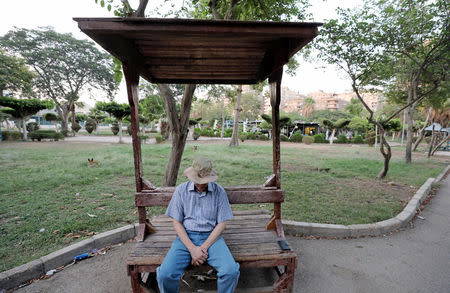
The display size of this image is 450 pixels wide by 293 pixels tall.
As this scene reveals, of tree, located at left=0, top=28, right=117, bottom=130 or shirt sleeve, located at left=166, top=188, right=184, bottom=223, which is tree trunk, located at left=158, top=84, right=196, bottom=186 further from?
tree, located at left=0, top=28, right=117, bottom=130

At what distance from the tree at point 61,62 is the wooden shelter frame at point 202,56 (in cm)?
2459

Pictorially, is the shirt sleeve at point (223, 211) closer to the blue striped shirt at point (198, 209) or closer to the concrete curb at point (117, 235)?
the blue striped shirt at point (198, 209)

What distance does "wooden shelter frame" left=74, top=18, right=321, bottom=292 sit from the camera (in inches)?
80.8

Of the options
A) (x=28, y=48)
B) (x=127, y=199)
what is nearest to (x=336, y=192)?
(x=127, y=199)

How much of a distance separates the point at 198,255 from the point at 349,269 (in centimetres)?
209

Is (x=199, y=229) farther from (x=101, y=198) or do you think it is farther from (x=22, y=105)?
(x=22, y=105)

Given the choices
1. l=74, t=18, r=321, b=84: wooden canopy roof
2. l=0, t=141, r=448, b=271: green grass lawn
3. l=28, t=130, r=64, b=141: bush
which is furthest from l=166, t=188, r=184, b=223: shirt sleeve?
l=28, t=130, r=64, b=141: bush

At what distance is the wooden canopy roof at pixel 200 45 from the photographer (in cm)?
203

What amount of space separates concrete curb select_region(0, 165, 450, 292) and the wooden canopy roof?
2463 mm

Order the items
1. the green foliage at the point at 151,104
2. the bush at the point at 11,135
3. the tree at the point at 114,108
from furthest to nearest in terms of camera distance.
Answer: the bush at the point at 11,135 → the tree at the point at 114,108 → the green foliage at the point at 151,104

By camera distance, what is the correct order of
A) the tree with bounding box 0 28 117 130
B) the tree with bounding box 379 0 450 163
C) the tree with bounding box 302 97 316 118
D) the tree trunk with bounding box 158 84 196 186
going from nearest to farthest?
the tree trunk with bounding box 158 84 196 186 → the tree with bounding box 379 0 450 163 → the tree with bounding box 0 28 117 130 → the tree with bounding box 302 97 316 118

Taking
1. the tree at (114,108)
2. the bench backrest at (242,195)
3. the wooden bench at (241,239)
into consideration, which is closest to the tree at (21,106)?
the tree at (114,108)

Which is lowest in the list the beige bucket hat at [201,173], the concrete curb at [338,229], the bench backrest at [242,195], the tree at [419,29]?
the concrete curb at [338,229]

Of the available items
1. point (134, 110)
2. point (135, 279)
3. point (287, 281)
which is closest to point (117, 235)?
point (135, 279)
